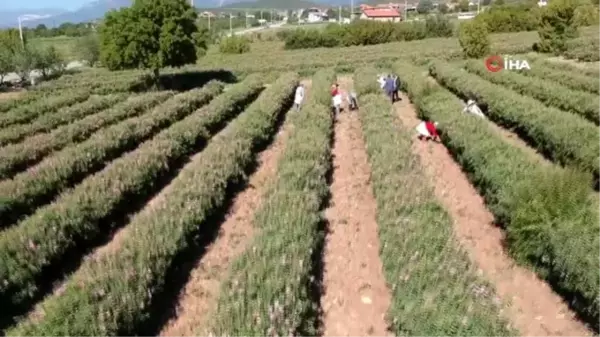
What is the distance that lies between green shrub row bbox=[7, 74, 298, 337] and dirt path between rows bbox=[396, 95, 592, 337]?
402 centimetres

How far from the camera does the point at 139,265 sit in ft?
24.7

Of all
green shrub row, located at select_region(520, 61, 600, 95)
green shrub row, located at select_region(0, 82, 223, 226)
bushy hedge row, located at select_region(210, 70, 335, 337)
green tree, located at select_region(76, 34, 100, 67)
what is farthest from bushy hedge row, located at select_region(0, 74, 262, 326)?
green tree, located at select_region(76, 34, 100, 67)

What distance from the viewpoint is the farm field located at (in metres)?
6.62

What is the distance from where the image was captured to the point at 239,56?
57.3 metres

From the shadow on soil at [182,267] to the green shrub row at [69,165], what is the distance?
11.3 ft

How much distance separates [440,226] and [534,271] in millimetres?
1445

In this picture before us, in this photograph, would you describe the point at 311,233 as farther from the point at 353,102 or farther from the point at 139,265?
the point at 353,102

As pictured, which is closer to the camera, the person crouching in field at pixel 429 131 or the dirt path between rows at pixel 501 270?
the dirt path between rows at pixel 501 270

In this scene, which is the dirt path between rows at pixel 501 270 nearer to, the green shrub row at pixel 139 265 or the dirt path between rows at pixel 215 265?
the dirt path between rows at pixel 215 265

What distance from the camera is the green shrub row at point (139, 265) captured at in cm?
627

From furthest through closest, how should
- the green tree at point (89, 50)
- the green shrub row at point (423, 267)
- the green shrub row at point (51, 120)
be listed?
the green tree at point (89, 50), the green shrub row at point (51, 120), the green shrub row at point (423, 267)

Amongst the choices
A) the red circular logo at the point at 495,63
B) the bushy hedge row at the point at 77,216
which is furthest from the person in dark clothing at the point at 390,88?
Result: the red circular logo at the point at 495,63

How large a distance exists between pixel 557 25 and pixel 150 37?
27.5m

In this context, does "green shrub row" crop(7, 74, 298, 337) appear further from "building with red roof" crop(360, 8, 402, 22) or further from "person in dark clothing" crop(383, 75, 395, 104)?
"building with red roof" crop(360, 8, 402, 22)
